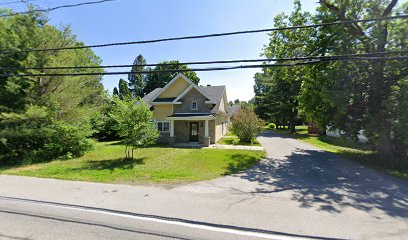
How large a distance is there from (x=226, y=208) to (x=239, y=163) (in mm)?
6270

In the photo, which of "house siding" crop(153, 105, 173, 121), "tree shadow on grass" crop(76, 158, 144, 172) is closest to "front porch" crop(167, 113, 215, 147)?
"house siding" crop(153, 105, 173, 121)

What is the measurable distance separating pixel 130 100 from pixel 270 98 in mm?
29479

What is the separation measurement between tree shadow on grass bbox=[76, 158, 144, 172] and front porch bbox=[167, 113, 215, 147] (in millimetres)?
7045

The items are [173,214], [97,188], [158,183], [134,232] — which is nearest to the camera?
[134,232]

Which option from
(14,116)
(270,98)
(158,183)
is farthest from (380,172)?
(270,98)

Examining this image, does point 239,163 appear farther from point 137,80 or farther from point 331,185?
point 137,80

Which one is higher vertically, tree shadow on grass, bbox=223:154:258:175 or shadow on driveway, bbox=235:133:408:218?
tree shadow on grass, bbox=223:154:258:175

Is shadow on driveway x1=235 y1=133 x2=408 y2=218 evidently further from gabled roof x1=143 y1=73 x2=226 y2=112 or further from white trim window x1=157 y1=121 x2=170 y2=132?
white trim window x1=157 y1=121 x2=170 y2=132

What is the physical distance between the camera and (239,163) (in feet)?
39.2

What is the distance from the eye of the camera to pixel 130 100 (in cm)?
1281

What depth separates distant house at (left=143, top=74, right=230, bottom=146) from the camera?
65.6 ft

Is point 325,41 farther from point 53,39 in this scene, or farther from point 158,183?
point 53,39

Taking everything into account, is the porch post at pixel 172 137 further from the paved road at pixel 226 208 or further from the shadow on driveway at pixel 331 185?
the paved road at pixel 226 208

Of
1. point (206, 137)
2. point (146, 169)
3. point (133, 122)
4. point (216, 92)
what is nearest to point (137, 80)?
point (216, 92)
